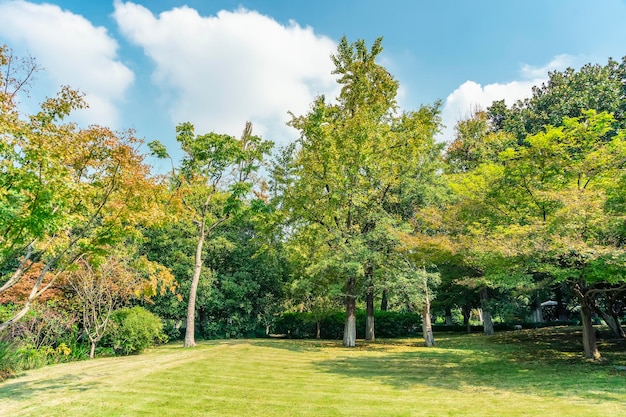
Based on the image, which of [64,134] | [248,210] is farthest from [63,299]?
[64,134]

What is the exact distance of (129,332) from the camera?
15.7 metres

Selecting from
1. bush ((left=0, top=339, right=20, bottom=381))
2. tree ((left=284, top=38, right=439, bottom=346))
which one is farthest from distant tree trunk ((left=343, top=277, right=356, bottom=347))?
bush ((left=0, top=339, right=20, bottom=381))

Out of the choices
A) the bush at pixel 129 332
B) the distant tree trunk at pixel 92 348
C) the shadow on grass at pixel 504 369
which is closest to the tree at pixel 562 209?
the shadow on grass at pixel 504 369

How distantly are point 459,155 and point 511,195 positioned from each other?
17.2 metres

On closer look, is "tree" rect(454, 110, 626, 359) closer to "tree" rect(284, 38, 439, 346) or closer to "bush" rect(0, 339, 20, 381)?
"tree" rect(284, 38, 439, 346)

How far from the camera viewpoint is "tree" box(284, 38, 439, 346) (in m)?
17.6

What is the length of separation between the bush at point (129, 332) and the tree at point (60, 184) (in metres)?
8.16

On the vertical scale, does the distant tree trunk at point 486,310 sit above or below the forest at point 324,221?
below

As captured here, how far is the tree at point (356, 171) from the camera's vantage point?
57.9ft

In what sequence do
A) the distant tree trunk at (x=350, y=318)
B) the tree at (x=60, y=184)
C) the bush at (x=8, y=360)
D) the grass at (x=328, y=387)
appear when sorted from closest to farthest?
the tree at (x=60, y=184) < the grass at (x=328, y=387) < the bush at (x=8, y=360) < the distant tree trunk at (x=350, y=318)

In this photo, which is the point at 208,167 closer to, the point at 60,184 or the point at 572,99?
the point at 60,184

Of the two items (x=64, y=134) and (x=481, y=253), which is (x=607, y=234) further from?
(x=64, y=134)

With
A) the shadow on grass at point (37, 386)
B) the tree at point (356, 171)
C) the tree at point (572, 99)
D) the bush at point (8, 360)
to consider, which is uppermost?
the tree at point (572, 99)

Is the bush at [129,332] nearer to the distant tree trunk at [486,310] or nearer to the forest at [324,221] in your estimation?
the forest at [324,221]
